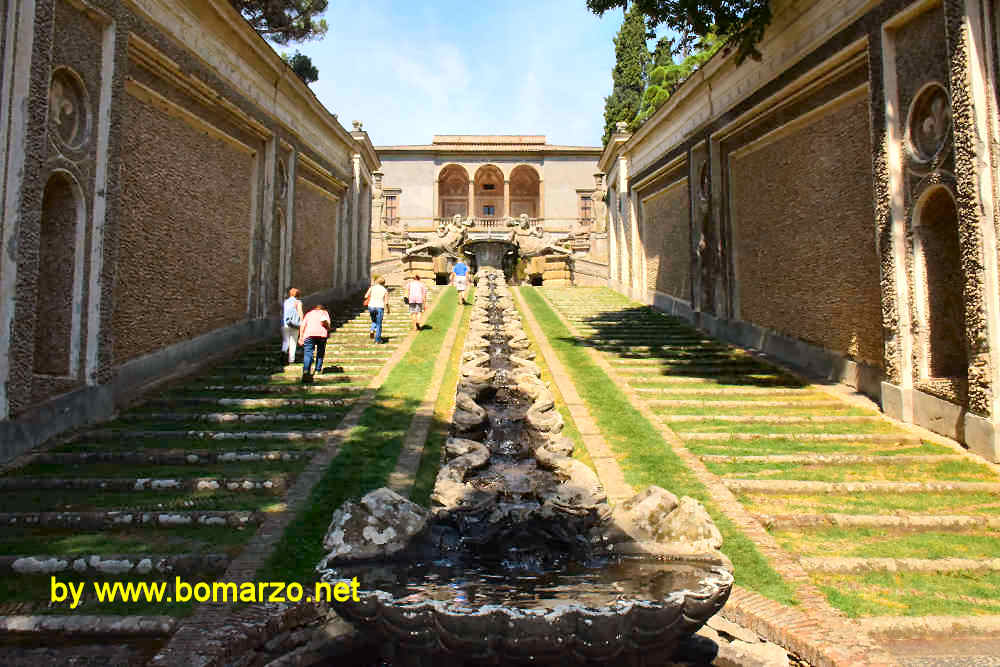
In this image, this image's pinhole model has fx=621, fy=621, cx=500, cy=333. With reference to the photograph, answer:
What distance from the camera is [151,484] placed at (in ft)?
21.7

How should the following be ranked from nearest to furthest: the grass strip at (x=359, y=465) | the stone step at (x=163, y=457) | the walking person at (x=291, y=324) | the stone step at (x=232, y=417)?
the grass strip at (x=359, y=465) → the stone step at (x=163, y=457) → the stone step at (x=232, y=417) → the walking person at (x=291, y=324)

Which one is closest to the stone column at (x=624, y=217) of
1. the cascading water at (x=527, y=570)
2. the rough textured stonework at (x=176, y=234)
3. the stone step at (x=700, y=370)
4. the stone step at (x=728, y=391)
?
the stone step at (x=700, y=370)

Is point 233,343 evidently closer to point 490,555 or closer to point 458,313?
point 458,313

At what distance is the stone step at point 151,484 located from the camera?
6.56m

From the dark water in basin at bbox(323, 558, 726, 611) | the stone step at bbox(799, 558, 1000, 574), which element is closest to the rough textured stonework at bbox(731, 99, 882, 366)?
the stone step at bbox(799, 558, 1000, 574)

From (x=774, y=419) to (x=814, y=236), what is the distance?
4711 mm

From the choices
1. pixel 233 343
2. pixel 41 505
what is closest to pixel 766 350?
pixel 233 343

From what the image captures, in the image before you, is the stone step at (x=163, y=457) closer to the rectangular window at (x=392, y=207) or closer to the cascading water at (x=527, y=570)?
the cascading water at (x=527, y=570)

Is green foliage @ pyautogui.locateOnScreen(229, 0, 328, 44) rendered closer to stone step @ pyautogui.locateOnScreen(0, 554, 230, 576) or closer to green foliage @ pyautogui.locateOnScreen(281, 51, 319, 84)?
green foliage @ pyautogui.locateOnScreen(281, 51, 319, 84)

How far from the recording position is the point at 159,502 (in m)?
6.17

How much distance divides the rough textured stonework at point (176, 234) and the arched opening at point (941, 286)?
12.2 meters

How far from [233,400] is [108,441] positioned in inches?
78.8

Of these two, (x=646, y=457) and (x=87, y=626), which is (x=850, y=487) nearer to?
(x=646, y=457)

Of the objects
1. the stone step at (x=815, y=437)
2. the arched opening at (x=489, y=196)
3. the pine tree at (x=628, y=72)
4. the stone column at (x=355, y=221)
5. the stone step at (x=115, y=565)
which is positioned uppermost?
the pine tree at (x=628, y=72)
